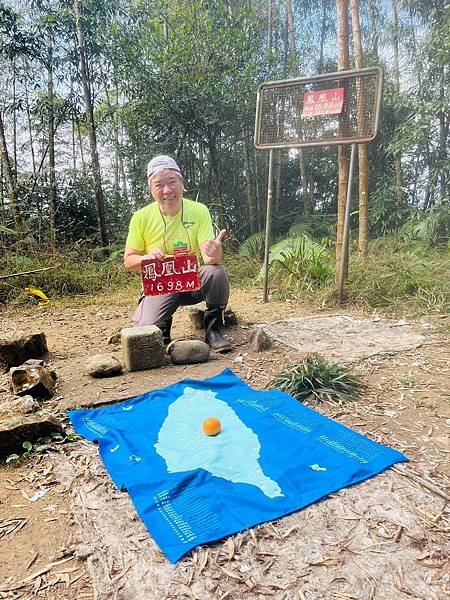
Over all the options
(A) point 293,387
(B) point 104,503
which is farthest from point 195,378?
(B) point 104,503

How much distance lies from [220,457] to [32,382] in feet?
3.48

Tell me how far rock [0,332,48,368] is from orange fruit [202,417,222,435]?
4.57 feet

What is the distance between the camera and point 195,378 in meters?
2.29

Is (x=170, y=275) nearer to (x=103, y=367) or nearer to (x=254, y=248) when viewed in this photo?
(x=103, y=367)

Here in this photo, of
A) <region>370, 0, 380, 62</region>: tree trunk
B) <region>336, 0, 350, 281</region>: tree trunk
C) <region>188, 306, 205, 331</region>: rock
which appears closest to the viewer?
<region>188, 306, 205, 331</region>: rock

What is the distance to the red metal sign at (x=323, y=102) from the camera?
3.42 metres

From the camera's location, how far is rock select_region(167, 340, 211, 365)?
2.50 metres

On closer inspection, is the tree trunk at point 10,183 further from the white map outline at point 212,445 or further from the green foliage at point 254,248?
the white map outline at point 212,445

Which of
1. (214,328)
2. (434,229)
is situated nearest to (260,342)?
(214,328)

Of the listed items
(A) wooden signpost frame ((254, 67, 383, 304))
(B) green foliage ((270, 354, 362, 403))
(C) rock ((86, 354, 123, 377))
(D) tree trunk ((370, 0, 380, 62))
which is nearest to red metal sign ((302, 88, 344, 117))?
(A) wooden signpost frame ((254, 67, 383, 304))

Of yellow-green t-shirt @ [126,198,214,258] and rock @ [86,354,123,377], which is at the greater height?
yellow-green t-shirt @ [126,198,214,258]

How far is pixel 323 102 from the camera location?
11.4 feet

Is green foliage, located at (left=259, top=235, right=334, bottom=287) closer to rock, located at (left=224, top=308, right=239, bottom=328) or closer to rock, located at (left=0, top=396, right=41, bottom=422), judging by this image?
rock, located at (left=224, top=308, right=239, bottom=328)

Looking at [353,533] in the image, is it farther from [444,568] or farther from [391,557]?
[444,568]
